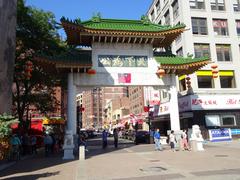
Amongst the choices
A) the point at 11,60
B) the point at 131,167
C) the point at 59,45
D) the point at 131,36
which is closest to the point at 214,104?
the point at 131,36

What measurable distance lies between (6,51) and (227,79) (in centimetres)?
3236

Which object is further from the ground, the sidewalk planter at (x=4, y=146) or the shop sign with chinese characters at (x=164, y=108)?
the shop sign with chinese characters at (x=164, y=108)

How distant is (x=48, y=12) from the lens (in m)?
30.4

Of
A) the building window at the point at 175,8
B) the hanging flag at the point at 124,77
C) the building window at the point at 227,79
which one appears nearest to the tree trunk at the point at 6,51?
the hanging flag at the point at 124,77

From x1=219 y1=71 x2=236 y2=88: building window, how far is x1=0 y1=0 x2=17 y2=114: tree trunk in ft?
101

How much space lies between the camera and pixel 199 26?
39406mm

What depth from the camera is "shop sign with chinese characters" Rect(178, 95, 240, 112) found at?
36000mm

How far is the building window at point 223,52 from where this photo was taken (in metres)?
39.1

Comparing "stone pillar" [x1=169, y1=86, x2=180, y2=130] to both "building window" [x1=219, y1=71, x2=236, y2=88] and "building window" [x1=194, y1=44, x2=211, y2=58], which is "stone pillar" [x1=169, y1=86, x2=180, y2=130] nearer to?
"building window" [x1=194, y1=44, x2=211, y2=58]

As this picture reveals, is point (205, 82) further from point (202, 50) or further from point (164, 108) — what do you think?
point (164, 108)

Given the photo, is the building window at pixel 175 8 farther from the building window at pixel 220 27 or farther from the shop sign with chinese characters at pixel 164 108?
the shop sign with chinese characters at pixel 164 108

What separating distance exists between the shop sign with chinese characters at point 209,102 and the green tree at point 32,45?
1610 cm

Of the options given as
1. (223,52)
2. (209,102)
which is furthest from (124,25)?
(223,52)

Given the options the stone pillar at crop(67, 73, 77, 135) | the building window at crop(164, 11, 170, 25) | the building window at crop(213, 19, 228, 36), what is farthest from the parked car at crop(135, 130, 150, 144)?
the building window at crop(164, 11, 170, 25)
